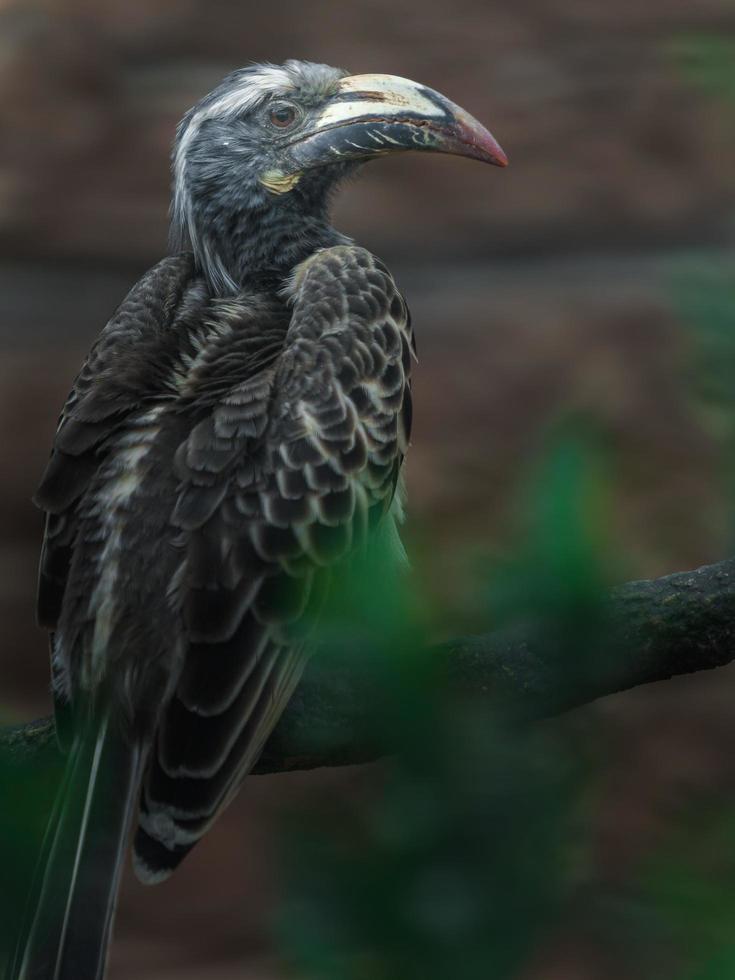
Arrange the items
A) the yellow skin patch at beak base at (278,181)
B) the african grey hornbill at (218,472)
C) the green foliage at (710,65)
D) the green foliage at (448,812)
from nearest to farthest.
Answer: the green foliage at (448,812) < the green foliage at (710,65) < the african grey hornbill at (218,472) < the yellow skin patch at beak base at (278,181)

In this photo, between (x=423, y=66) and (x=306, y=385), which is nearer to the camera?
(x=306, y=385)

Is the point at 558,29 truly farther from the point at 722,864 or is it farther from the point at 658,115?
the point at 722,864

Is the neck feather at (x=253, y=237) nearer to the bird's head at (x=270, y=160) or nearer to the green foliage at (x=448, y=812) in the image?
the bird's head at (x=270, y=160)

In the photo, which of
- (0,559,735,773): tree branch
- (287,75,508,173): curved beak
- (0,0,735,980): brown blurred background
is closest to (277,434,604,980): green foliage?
(0,559,735,773): tree branch

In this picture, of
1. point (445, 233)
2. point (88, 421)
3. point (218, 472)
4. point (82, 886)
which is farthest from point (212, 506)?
point (445, 233)

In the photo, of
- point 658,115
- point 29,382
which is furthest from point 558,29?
point 29,382

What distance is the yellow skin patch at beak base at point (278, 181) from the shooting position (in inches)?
72.1

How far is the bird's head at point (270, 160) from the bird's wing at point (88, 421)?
209mm

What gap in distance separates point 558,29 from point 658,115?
257 mm

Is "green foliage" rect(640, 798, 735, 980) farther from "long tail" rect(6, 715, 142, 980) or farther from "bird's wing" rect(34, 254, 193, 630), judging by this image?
"bird's wing" rect(34, 254, 193, 630)

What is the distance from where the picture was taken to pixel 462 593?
18.8 inches

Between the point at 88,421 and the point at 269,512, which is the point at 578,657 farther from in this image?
the point at 88,421

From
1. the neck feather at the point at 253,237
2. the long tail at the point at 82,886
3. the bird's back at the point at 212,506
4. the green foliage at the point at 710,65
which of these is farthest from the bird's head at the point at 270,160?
the green foliage at the point at 710,65

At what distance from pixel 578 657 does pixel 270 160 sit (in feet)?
4.87
